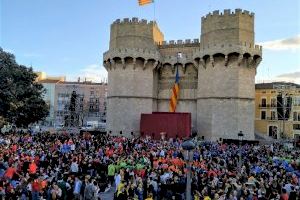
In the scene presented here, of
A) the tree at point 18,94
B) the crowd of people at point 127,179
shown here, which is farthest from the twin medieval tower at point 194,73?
the crowd of people at point 127,179

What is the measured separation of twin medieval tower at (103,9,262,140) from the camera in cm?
4016

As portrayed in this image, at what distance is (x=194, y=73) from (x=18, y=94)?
2150 centimetres

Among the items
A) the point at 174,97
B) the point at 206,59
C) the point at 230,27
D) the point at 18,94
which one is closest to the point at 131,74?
the point at 174,97

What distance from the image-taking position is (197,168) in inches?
789

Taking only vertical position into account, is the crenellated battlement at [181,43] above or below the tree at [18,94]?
above

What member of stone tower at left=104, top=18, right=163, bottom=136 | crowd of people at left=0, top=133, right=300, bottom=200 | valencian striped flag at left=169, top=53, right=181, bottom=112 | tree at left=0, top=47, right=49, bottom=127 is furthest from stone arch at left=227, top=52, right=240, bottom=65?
tree at left=0, top=47, right=49, bottom=127

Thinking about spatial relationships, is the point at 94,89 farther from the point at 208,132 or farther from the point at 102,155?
the point at 102,155

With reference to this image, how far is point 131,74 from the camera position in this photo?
145 feet

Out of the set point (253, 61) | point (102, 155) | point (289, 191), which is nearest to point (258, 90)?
point (253, 61)

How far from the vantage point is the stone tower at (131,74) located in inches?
1735

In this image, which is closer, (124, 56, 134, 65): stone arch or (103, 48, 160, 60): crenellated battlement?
(103, 48, 160, 60): crenellated battlement

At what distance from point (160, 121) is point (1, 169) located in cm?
2517

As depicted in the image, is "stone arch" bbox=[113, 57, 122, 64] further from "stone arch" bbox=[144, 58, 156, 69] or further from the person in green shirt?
the person in green shirt

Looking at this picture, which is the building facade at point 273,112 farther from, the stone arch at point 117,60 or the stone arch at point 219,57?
the stone arch at point 117,60
